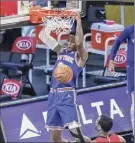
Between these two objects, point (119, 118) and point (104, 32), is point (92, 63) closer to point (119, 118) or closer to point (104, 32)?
point (104, 32)

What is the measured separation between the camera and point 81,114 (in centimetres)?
917

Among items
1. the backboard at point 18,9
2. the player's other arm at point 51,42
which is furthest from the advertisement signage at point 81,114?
the backboard at point 18,9

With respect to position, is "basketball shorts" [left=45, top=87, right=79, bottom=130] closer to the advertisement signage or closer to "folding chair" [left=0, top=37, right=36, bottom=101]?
the advertisement signage

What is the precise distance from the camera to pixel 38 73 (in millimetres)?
12914

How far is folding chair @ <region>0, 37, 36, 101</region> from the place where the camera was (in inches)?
422

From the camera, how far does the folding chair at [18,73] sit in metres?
10.7

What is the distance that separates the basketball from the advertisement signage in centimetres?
88

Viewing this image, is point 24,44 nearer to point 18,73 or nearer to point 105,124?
point 18,73

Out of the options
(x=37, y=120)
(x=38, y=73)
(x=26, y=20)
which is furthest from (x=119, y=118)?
(x=38, y=73)

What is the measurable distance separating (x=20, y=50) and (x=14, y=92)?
0.71 metres

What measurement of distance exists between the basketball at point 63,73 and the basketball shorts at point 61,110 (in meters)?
0.14

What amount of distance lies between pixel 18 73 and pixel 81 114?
200cm

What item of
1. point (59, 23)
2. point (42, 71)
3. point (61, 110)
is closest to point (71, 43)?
point (59, 23)

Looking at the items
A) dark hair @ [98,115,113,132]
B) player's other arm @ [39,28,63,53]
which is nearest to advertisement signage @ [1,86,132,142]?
player's other arm @ [39,28,63,53]
